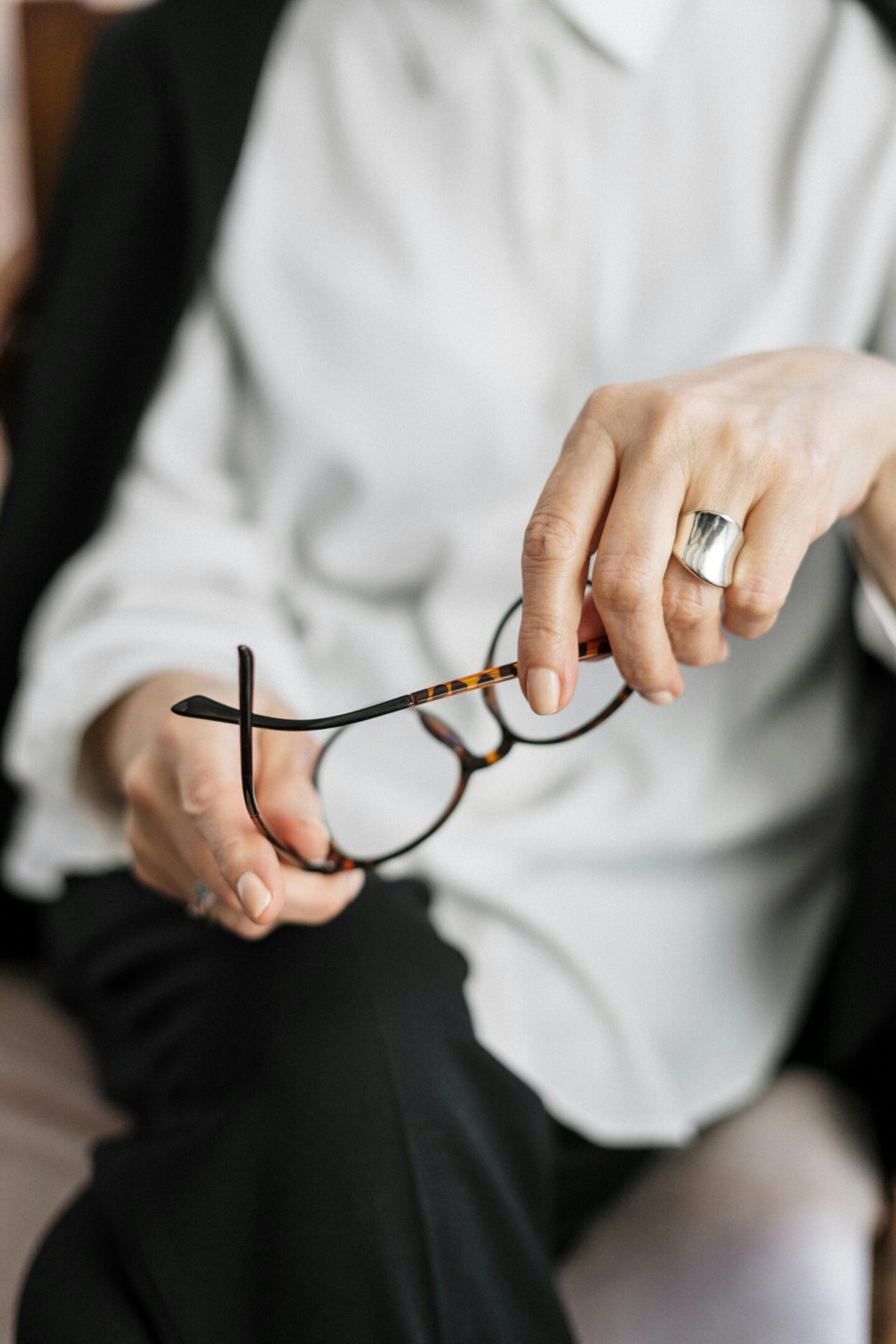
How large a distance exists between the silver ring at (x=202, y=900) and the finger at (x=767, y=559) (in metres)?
0.20

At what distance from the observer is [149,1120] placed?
19.7 inches

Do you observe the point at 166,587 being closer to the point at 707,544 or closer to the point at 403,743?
the point at 403,743

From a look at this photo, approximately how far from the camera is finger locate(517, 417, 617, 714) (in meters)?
0.30

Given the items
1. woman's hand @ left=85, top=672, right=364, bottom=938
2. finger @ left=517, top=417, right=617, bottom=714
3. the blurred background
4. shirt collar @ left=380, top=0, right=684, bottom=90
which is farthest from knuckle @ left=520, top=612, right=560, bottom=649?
the blurred background

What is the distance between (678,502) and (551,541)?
1.5 inches

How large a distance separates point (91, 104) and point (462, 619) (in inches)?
14.8

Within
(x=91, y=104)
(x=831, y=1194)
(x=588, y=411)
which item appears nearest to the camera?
(x=588, y=411)

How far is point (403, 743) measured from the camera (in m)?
0.47

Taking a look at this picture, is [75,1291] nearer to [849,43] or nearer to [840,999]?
[840,999]

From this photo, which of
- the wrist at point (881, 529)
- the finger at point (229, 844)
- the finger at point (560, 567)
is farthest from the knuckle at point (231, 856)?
the wrist at point (881, 529)

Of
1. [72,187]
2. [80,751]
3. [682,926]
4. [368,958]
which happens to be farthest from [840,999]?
[72,187]

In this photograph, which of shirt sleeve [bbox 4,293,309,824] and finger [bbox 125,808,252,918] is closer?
finger [bbox 125,808,252,918]

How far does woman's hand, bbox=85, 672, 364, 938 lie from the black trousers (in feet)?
0.10

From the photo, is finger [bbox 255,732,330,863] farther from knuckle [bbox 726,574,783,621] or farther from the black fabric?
the black fabric
